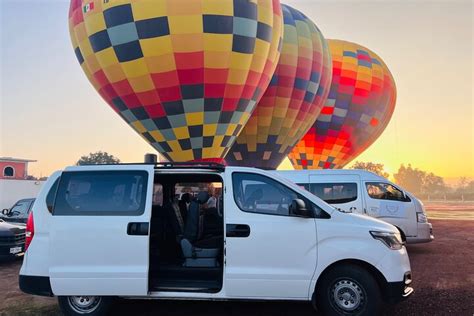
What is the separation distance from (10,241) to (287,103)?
1426 centimetres

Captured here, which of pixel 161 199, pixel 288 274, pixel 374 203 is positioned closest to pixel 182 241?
pixel 161 199

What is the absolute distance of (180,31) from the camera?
52.3ft

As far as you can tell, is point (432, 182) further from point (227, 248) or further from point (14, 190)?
point (227, 248)

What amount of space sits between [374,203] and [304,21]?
14.5m

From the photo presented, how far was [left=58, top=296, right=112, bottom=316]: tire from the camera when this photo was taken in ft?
19.3

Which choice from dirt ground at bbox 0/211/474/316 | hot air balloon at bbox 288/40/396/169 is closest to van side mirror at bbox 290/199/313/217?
dirt ground at bbox 0/211/474/316

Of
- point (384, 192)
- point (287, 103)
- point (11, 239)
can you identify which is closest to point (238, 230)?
point (11, 239)

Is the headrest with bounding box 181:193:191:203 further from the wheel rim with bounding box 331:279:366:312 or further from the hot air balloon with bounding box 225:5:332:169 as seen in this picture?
Answer: the hot air balloon with bounding box 225:5:332:169

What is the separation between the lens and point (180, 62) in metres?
16.2

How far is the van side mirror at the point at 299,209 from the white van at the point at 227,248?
1cm

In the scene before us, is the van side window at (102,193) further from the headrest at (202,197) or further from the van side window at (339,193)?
the van side window at (339,193)

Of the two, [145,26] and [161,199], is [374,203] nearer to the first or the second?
[161,199]

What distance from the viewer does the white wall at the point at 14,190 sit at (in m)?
30.3

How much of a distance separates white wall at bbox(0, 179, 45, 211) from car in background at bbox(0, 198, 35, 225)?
18.6m
